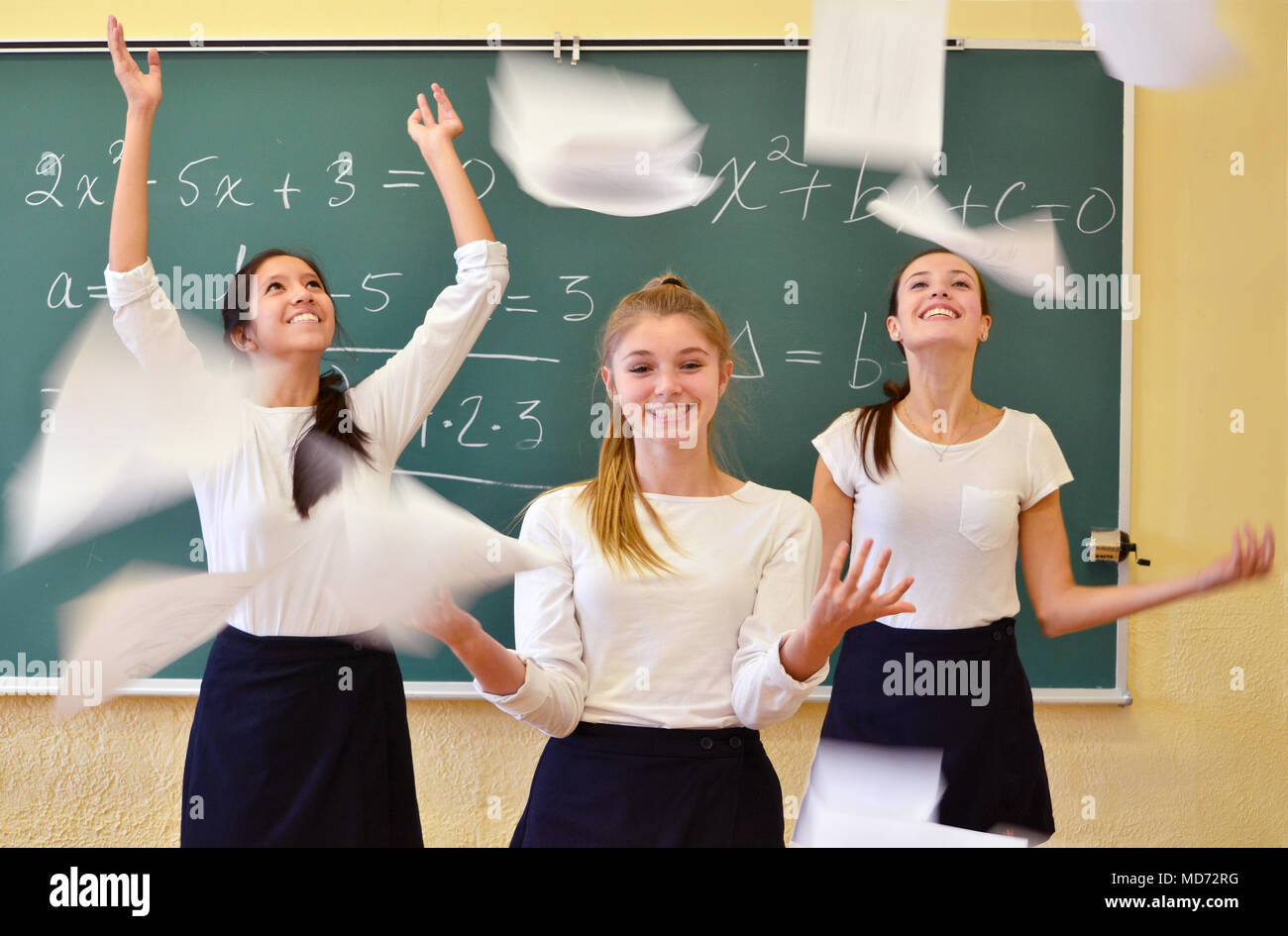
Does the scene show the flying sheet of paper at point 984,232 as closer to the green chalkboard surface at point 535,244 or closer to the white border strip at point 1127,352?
the green chalkboard surface at point 535,244

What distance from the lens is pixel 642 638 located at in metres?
1.43

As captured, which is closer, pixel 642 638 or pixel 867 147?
pixel 642 638

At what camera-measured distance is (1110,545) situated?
2.07 metres

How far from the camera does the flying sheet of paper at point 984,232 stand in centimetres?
210

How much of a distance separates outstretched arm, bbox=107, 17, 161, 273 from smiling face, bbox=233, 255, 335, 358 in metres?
0.19

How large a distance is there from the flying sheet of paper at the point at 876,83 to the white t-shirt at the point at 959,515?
0.67 meters

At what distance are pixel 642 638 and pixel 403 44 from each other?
1.38 metres

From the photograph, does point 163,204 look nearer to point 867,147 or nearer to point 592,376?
point 592,376

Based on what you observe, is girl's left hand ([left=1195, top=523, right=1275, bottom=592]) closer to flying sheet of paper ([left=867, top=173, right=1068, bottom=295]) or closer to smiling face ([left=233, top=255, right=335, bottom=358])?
flying sheet of paper ([left=867, top=173, right=1068, bottom=295])

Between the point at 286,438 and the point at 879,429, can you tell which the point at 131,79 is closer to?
the point at 286,438

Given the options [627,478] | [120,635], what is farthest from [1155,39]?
[120,635]
